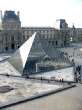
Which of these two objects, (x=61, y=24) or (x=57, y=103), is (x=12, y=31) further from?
(x=57, y=103)

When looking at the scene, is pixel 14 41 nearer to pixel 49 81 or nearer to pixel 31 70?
pixel 31 70

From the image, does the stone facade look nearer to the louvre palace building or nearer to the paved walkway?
the louvre palace building

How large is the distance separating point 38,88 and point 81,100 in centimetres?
506

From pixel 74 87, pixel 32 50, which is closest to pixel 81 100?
pixel 74 87

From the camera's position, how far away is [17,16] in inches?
2852

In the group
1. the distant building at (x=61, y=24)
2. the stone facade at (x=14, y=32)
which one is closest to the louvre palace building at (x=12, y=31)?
the stone facade at (x=14, y=32)

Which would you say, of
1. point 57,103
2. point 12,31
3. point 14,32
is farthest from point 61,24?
point 57,103

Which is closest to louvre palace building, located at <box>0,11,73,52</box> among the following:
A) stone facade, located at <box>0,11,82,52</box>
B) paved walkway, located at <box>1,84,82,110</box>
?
stone facade, located at <box>0,11,82,52</box>

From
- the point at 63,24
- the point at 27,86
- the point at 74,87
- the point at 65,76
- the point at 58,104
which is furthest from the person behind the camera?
the point at 63,24

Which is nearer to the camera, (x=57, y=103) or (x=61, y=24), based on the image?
(x=57, y=103)

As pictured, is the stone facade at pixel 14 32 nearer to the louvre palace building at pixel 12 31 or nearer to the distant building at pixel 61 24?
the louvre palace building at pixel 12 31

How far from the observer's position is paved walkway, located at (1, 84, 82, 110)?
17.0m

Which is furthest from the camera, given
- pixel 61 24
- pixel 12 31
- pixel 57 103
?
pixel 61 24

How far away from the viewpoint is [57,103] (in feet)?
58.4
